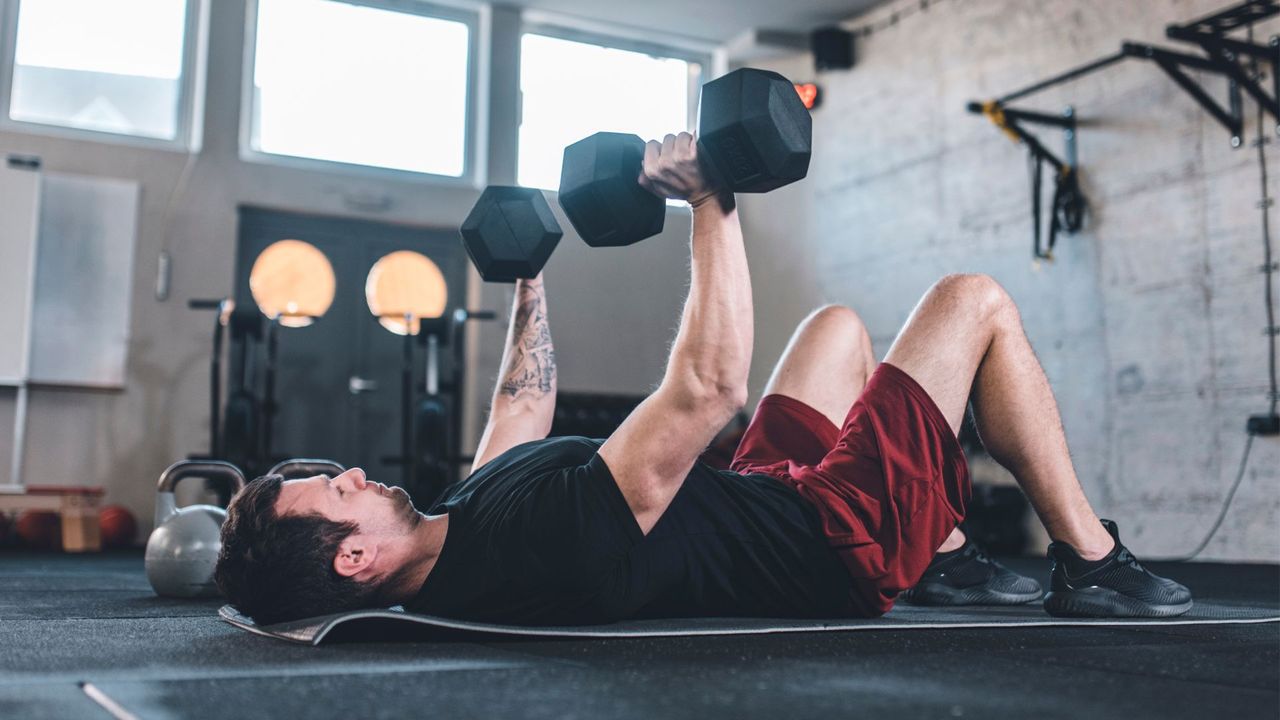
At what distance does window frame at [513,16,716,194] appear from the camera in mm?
6492

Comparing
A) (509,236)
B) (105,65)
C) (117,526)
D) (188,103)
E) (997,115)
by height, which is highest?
(105,65)

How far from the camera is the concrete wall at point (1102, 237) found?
429cm

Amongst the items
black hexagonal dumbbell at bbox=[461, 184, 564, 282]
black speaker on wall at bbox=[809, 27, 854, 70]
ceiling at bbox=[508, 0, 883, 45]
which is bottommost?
black hexagonal dumbbell at bbox=[461, 184, 564, 282]

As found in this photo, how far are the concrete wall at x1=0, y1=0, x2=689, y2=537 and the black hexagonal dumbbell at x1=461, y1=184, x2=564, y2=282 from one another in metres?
4.10

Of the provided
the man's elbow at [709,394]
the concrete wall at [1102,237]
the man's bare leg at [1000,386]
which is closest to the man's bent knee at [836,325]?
the man's bare leg at [1000,386]

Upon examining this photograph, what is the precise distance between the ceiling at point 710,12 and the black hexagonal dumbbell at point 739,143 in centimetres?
499

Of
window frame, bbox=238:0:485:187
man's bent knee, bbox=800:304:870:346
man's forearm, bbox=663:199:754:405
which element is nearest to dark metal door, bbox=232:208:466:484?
window frame, bbox=238:0:485:187

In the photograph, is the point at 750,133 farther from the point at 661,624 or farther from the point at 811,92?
the point at 811,92

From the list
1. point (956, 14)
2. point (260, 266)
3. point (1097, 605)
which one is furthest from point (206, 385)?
point (1097, 605)

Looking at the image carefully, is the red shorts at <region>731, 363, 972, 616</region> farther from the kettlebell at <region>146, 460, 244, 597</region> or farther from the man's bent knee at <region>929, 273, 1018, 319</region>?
the kettlebell at <region>146, 460, 244, 597</region>

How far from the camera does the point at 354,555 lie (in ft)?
4.85

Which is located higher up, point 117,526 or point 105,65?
point 105,65

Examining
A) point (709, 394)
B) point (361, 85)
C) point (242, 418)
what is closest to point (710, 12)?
point (361, 85)

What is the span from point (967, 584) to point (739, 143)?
1029mm
